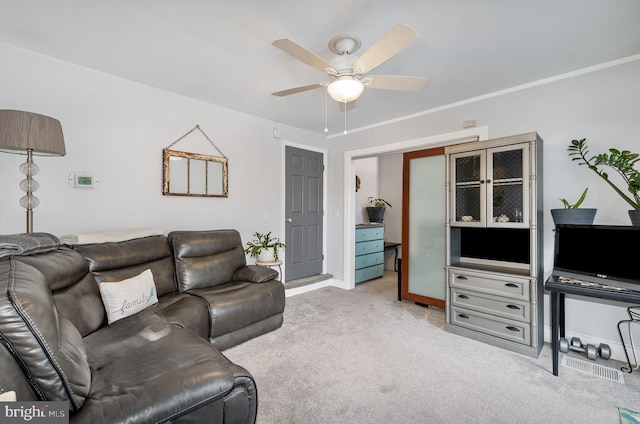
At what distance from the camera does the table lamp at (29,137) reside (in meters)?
1.89

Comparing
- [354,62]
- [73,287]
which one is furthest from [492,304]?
[73,287]

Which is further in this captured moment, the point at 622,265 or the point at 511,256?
the point at 511,256

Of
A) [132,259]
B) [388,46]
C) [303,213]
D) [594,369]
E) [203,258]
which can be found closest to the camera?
[388,46]

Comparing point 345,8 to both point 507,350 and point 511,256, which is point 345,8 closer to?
point 511,256

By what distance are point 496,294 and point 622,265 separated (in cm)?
88

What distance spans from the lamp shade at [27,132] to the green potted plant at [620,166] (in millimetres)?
4135

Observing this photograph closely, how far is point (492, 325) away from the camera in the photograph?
8.70 feet

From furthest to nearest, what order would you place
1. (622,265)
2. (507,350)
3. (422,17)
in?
(507,350) → (622,265) → (422,17)

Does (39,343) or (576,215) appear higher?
(576,215)

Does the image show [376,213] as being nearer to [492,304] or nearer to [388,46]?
[492,304]

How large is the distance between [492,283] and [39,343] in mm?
3049

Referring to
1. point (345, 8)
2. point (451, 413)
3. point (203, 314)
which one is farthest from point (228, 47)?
point (451, 413)

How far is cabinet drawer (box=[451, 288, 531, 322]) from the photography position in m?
2.49

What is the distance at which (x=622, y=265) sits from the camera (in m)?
2.14
